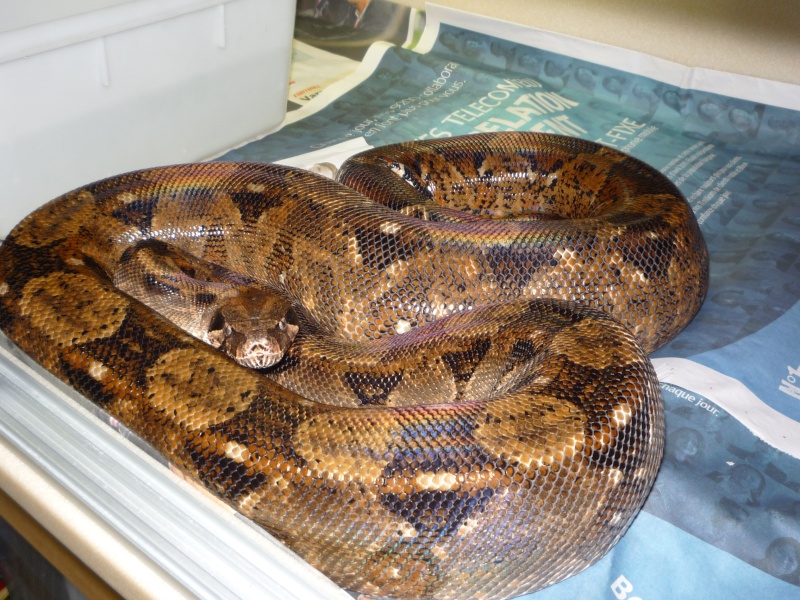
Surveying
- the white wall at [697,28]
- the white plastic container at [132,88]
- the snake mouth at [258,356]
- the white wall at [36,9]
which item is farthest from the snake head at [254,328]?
the white wall at [697,28]

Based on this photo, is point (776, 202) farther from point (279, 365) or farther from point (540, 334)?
point (279, 365)

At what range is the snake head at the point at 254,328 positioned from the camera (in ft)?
5.98

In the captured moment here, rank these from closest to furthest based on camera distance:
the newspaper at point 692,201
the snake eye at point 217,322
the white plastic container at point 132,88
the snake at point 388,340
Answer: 1. the snake at point 388,340
2. the newspaper at point 692,201
3. the snake eye at point 217,322
4. the white plastic container at point 132,88

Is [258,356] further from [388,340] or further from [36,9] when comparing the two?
[36,9]

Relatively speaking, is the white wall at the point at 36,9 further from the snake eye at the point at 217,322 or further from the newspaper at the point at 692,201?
the snake eye at the point at 217,322

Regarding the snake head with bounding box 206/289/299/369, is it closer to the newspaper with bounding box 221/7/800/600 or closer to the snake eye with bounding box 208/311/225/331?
the snake eye with bounding box 208/311/225/331

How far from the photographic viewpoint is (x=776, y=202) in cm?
264

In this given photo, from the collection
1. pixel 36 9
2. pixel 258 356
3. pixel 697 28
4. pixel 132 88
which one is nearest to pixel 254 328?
pixel 258 356

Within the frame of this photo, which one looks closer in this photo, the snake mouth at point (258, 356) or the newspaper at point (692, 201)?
the newspaper at point (692, 201)

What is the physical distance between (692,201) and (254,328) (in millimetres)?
1725

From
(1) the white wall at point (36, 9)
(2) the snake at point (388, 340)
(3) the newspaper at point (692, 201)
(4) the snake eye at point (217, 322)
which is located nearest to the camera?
(2) the snake at point (388, 340)

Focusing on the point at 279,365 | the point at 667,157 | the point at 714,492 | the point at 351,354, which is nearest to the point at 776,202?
the point at 667,157

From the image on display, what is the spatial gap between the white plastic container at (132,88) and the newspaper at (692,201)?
0.22 m

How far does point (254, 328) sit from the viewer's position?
1.88 metres
